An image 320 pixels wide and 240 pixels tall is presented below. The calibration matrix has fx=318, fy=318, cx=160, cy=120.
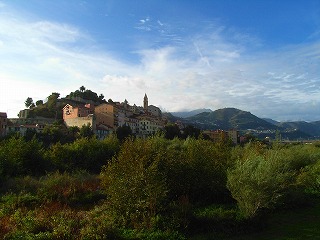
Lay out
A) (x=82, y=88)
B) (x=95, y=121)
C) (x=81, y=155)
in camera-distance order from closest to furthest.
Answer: (x=81, y=155)
(x=95, y=121)
(x=82, y=88)

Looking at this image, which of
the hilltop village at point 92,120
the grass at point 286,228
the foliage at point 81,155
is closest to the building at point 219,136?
the hilltop village at point 92,120

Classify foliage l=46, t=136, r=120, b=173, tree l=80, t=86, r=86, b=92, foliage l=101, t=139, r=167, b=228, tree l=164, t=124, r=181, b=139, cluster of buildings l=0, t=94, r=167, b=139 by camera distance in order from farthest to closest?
tree l=80, t=86, r=86, b=92 → cluster of buildings l=0, t=94, r=167, b=139 → tree l=164, t=124, r=181, b=139 → foliage l=46, t=136, r=120, b=173 → foliage l=101, t=139, r=167, b=228

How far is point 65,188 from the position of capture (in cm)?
2170

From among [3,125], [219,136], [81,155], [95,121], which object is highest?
[95,121]

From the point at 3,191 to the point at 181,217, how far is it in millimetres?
13895

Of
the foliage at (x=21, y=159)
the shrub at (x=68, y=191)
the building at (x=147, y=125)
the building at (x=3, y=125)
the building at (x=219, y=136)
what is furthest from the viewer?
the building at (x=147, y=125)

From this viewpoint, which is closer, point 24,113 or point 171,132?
point 171,132

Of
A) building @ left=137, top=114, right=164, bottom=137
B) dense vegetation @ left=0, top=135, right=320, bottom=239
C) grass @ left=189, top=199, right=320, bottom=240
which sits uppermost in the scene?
building @ left=137, top=114, right=164, bottom=137

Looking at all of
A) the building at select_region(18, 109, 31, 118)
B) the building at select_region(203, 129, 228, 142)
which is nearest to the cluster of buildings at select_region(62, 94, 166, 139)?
the building at select_region(18, 109, 31, 118)

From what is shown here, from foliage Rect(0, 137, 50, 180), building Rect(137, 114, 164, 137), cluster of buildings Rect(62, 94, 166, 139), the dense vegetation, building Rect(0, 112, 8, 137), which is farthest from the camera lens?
building Rect(137, 114, 164, 137)

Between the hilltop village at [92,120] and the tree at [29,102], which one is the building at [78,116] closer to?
the hilltop village at [92,120]

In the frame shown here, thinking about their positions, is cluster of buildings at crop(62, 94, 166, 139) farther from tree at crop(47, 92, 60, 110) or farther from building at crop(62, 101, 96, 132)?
tree at crop(47, 92, 60, 110)

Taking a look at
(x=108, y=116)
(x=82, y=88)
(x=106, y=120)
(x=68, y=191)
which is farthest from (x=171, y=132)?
(x=68, y=191)

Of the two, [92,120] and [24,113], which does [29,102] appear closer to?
[24,113]
